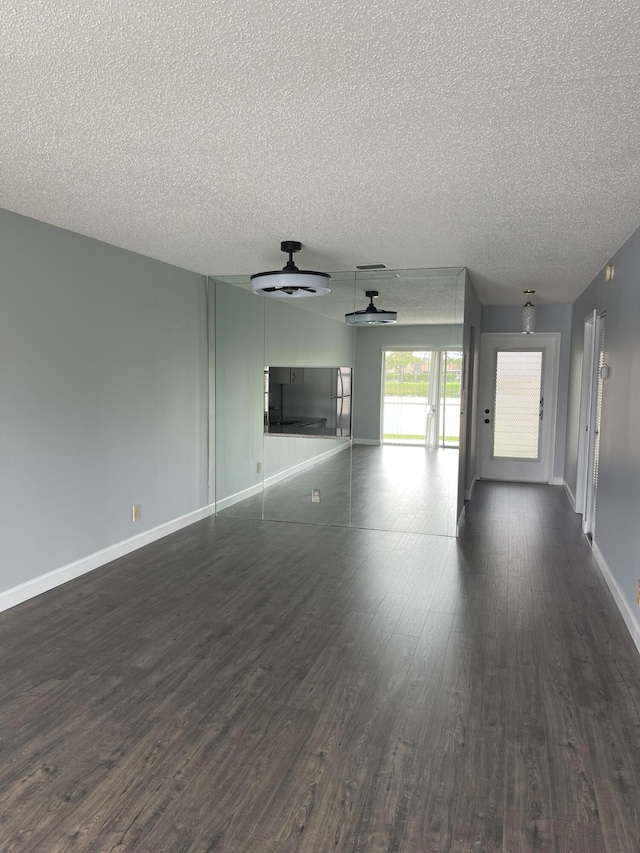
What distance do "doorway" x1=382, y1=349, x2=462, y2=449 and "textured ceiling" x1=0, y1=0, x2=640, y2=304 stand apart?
145 cm

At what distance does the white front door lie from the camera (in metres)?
7.74

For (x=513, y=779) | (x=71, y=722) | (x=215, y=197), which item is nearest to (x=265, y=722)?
(x=71, y=722)

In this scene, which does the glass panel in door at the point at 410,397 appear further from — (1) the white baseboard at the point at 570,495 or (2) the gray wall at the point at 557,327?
(2) the gray wall at the point at 557,327

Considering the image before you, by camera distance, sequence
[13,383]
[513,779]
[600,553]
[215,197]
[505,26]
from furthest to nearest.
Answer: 1. [600,553]
2. [13,383]
3. [215,197]
4. [513,779]
5. [505,26]

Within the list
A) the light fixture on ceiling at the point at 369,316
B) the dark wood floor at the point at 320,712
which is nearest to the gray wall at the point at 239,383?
the light fixture on ceiling at the point at 369,316

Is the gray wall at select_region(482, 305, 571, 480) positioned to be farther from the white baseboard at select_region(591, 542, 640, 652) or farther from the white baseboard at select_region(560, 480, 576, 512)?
the white baseboard at select_region(591, 542, 640, 652)

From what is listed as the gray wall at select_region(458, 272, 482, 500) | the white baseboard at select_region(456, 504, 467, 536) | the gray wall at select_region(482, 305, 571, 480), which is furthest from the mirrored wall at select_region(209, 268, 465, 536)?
the gray wall at select_region(482, 305, 571, 480)

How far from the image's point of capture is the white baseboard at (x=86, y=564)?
3565mm

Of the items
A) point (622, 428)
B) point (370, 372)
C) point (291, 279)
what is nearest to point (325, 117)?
point (291, 279)

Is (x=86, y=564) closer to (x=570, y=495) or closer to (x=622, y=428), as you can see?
(x=622, y=428)

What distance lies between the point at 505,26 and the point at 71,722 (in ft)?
9.32

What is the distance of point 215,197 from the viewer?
315 centimetres

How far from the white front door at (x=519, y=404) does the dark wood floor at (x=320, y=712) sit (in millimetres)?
3753

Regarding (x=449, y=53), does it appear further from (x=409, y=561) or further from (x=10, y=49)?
(x=409, y=561)
